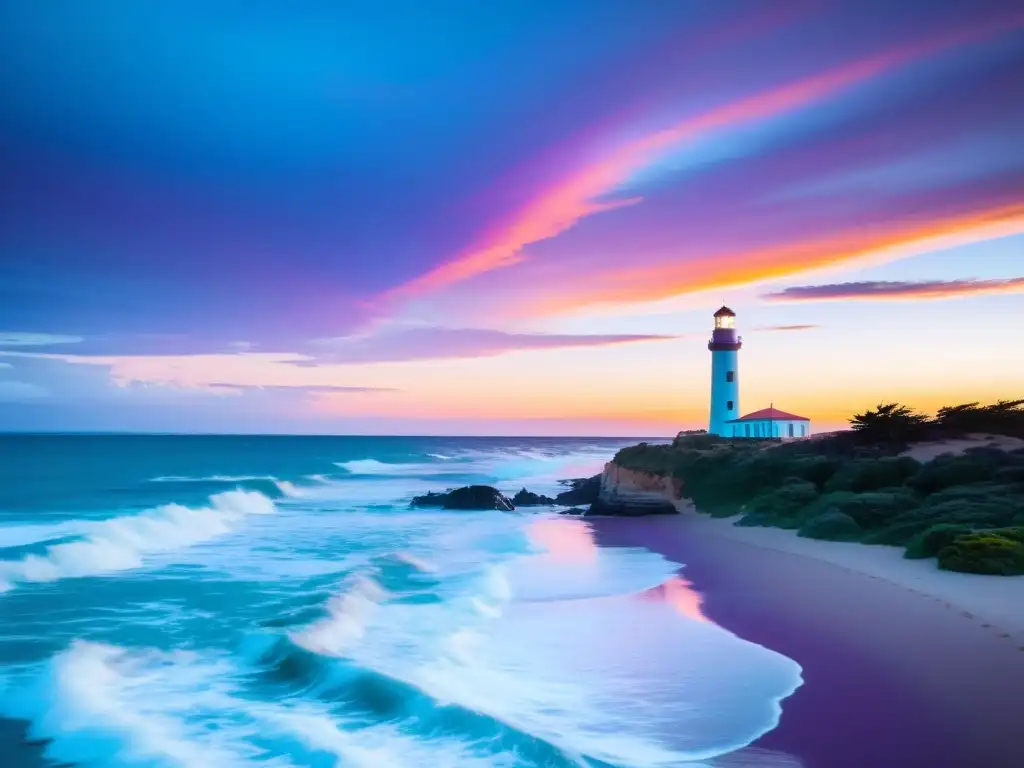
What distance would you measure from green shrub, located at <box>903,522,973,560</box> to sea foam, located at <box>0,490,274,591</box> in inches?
734

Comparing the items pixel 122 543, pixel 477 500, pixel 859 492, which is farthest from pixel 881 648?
pixel 477 500

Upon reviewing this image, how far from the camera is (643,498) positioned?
2984 cm

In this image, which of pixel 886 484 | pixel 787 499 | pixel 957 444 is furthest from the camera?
pixel 957 444

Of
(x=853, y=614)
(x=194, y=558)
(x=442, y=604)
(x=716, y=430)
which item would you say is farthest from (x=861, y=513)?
(x=716, y=430)

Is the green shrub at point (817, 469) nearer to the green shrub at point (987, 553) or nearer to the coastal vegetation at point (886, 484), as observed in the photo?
the coastal vegetation at point (886, 484)

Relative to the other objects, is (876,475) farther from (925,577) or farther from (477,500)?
(477,500)

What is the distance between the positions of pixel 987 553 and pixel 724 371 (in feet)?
104

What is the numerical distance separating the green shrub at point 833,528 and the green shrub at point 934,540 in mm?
3171

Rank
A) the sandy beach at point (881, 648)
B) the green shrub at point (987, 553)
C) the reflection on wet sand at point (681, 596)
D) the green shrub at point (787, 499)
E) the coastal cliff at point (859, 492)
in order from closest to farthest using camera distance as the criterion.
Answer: the sandy beach at point (881, 648)
the reflection on wet sand at point (681, 596)
the green shrub at point (987, 553)
the coastal cliff at point (859, 492)
the green shrub at point (787, 499)

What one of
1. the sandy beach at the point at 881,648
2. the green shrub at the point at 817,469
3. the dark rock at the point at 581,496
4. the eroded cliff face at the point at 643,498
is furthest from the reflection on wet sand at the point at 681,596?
the dark rock at the point at 581,496

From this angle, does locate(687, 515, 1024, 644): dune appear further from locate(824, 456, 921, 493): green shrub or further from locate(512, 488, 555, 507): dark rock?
locate(512, 488, 555, 507): dark rock

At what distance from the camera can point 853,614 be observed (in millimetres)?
11492

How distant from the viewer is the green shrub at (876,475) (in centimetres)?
2284

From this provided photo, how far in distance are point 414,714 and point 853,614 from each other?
6817 millimetres
